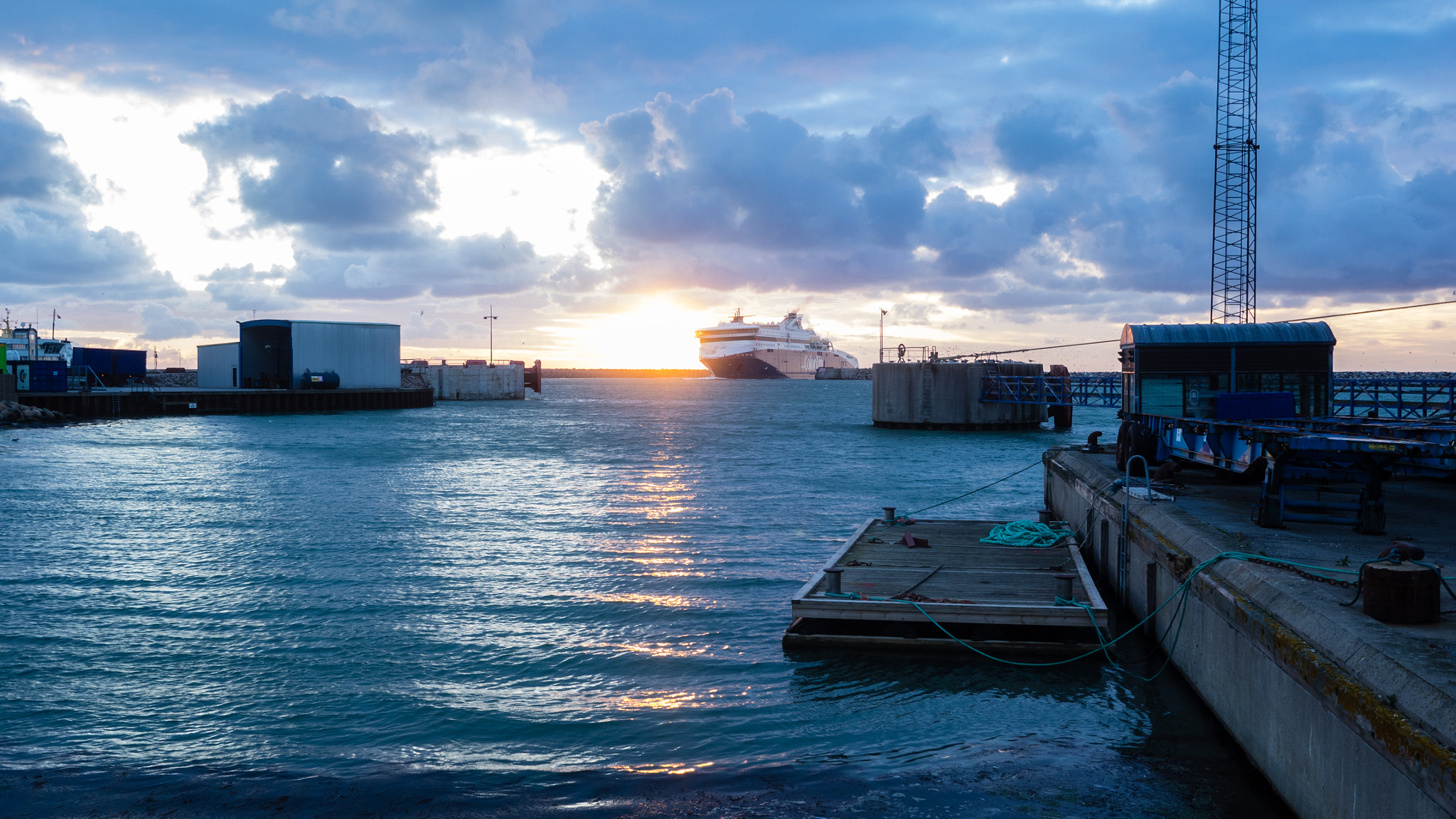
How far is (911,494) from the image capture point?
28.9 meters

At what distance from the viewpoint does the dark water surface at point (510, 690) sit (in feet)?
25.4

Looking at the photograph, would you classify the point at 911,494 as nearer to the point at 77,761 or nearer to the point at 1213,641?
the point at 1213,641

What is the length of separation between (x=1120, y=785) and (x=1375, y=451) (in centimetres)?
511

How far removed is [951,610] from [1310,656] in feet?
17.3

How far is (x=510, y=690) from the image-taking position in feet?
33.7

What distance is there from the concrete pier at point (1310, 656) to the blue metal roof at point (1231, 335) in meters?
6.25

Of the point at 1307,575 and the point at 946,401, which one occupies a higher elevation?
the point at 946,401

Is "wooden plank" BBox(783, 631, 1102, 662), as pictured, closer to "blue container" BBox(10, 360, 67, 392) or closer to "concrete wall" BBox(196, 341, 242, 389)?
"blue container" BBox(10, 360, 67, 392)

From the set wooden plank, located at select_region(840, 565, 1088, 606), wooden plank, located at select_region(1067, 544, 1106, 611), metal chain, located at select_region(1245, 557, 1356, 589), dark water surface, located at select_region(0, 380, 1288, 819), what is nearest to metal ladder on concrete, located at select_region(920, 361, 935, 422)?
dark water surface, located at select_region(0, 380, 1288, 819)

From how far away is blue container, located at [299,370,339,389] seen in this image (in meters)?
82.5

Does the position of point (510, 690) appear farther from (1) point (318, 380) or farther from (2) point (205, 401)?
(1) point (318, 380)

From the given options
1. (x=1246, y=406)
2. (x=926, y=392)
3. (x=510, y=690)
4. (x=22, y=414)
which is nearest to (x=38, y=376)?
(x=22, y=414)

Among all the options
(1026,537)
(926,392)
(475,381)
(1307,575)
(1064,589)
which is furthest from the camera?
(475,381)

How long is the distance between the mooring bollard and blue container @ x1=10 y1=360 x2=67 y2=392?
272 feet
